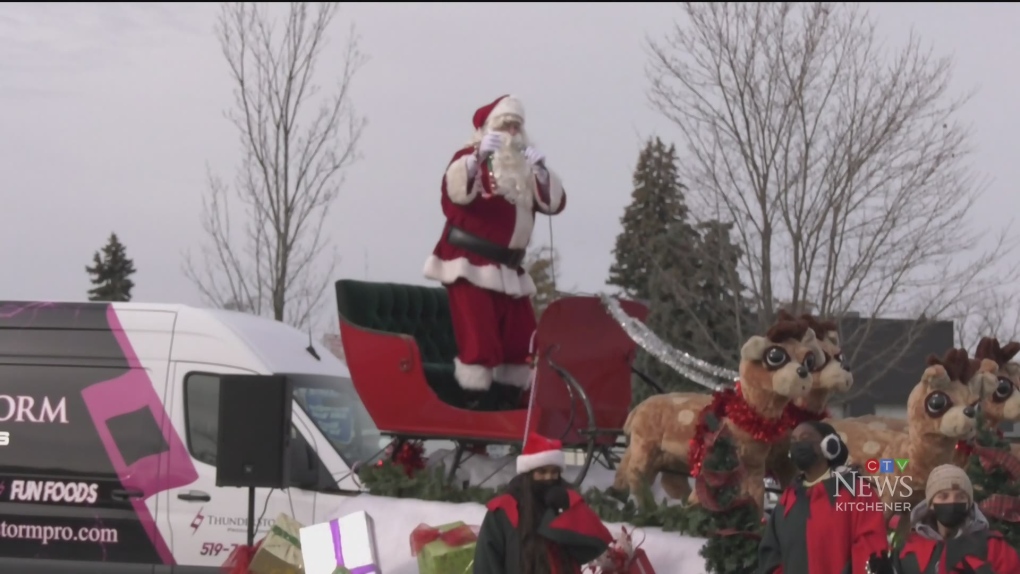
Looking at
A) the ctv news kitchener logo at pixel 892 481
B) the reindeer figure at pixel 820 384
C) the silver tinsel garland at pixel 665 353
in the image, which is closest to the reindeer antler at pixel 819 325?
the reindeer figure at pixel 820 384

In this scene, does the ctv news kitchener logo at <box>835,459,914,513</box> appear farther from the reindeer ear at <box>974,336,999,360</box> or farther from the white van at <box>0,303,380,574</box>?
the white van at <box>0,303,380,574</box>

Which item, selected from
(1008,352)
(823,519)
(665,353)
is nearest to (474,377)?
(665,353)

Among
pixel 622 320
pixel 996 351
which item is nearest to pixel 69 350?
pixel 622 320

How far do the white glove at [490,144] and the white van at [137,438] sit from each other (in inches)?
88.9

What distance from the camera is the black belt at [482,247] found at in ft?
26.9

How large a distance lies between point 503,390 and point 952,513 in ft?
11.0

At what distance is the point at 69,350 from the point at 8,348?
0.49m

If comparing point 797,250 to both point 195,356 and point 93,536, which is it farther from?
point 93,536

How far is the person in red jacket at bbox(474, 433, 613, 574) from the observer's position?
6.24 meters

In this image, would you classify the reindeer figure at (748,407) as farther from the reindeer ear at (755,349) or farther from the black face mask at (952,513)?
the black face mask at (952,513)

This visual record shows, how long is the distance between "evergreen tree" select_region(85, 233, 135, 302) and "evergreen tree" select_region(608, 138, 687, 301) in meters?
8.95

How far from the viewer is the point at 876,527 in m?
5.46

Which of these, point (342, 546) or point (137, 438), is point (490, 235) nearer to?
point (342, 546)

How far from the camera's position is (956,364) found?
671cm
